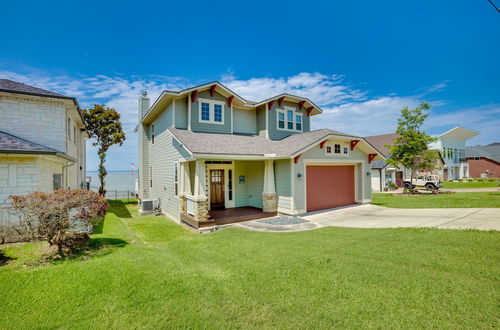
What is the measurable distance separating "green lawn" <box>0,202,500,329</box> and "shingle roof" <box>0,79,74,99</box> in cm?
665

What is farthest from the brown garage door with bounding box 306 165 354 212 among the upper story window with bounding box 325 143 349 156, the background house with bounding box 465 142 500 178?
the background house with bounding box 465 142 500 178

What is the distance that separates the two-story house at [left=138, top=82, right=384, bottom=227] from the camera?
10.7 metres

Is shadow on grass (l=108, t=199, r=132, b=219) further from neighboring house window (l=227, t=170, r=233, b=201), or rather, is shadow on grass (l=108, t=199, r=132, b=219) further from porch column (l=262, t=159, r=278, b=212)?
porch column (l=262, t=159, r=278, b=212)

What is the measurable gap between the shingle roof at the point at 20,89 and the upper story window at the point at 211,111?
6144mm

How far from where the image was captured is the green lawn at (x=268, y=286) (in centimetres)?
327

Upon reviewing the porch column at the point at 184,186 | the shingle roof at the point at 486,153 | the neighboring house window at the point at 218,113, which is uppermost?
the neighboring house window at the point at 218,113

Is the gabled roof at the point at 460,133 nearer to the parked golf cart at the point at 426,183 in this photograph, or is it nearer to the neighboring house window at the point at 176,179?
the parked golf cart at the point at 426,183

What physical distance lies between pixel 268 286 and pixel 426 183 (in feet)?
83.0

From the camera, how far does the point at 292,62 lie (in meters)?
17.3

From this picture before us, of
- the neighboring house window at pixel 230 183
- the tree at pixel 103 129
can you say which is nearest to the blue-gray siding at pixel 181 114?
the neighboring house window at pixel 230 183

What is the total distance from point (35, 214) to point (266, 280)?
577 centimetres

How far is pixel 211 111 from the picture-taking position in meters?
12.7

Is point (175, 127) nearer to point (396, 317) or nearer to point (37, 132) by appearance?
point (37, 132)

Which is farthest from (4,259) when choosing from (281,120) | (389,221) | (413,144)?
(413,144)
